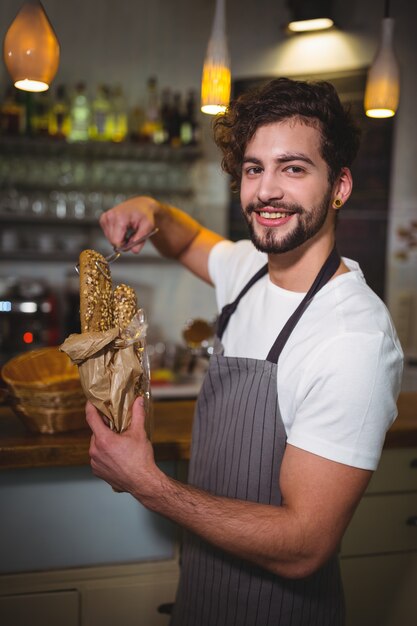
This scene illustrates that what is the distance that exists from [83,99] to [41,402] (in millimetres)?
2694

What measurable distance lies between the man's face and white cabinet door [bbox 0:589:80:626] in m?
1.02

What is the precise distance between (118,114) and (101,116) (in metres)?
0.27

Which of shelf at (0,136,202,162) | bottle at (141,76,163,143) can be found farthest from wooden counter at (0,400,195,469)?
bottle at (141,76,163,143)

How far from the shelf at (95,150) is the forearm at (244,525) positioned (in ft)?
9.22

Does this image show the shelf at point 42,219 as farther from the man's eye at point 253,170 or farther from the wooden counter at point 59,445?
the man's eye at point 253,170

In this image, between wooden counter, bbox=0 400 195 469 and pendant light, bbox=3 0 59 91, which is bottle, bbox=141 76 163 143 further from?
wooden counter, bbox=0 400 195 469

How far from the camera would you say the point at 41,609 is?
1.60m

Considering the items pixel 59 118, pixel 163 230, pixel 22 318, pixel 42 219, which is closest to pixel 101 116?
pixel 59 118

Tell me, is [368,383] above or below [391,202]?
below

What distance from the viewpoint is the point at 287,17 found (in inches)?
162

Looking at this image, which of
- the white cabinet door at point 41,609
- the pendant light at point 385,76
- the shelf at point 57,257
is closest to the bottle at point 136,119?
the shelf at point 57,257

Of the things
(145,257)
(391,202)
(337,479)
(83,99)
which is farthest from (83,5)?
(337,479)

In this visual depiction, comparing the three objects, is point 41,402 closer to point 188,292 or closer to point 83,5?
point 188,292

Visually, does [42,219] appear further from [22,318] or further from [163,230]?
[163,230]
